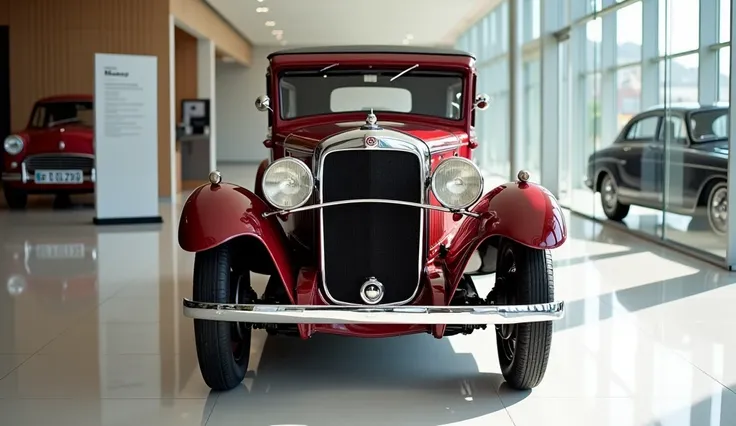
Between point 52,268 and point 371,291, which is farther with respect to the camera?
point 52,268

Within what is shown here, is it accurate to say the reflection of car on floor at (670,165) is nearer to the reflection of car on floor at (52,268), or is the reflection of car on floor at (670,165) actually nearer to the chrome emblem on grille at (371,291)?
the chrome emblem on grille at (371,291)

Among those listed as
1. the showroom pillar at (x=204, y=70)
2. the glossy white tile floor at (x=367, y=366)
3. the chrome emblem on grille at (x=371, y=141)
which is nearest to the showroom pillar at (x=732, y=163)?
the glossy white tile floor at (x=367, y=366)

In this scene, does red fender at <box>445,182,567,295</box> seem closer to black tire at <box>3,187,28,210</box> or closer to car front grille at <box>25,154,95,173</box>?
car front grille at <box>25,154,95,173</box>

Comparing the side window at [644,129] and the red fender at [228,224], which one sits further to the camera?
the side window at [644,129]

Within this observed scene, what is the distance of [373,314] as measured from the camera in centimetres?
331

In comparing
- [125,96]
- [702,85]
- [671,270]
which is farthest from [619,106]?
[125,96]

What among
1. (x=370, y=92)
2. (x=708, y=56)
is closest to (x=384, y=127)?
(x=370, y=92)

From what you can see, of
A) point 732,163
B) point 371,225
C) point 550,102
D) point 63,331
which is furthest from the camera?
point 550,102

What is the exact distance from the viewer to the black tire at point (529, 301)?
3.54 m

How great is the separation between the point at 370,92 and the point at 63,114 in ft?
27.4

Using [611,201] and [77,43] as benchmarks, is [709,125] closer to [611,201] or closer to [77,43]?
[611,201]

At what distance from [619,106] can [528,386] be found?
6703mm

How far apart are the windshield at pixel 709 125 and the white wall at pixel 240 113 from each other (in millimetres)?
20436

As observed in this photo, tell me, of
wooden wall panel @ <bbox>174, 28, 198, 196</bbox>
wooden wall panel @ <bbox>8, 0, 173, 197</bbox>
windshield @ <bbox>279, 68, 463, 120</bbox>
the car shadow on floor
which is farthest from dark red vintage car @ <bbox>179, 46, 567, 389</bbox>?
wooden wall panel @ <bbox>174, 28, 198, 196</bbox>
